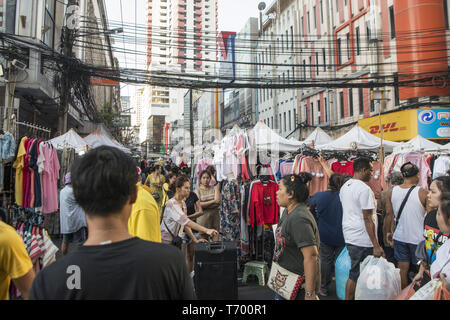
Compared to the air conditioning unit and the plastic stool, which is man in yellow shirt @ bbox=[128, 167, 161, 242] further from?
the air conditioning unit

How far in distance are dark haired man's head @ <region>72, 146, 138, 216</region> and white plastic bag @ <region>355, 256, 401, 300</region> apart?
282cm

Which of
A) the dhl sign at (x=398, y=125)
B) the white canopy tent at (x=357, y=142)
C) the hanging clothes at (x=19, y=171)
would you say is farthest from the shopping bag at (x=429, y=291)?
the dhl sign at (x=398, y=125)

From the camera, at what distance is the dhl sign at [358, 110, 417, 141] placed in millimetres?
17900

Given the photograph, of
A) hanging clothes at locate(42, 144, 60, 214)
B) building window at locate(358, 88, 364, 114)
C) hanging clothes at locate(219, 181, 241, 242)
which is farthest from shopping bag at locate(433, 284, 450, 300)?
building window at locate(358, 88, 364, 114)

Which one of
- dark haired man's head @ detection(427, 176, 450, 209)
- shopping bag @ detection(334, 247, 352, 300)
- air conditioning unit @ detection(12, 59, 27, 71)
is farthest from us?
air conditioning unit @ detection(12, 59, 27, 71)

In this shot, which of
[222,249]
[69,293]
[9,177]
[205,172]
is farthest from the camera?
[205,172]

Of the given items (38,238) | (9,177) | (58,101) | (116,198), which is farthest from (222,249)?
(58,101)

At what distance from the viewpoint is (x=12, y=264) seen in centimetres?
207

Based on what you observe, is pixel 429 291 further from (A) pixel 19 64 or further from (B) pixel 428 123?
(B) pixel 428 123

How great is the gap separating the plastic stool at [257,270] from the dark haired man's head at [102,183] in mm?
5333

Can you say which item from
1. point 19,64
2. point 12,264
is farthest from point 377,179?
point 19,64

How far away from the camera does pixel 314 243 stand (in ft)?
9.84

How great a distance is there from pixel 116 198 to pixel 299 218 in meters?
2.00
